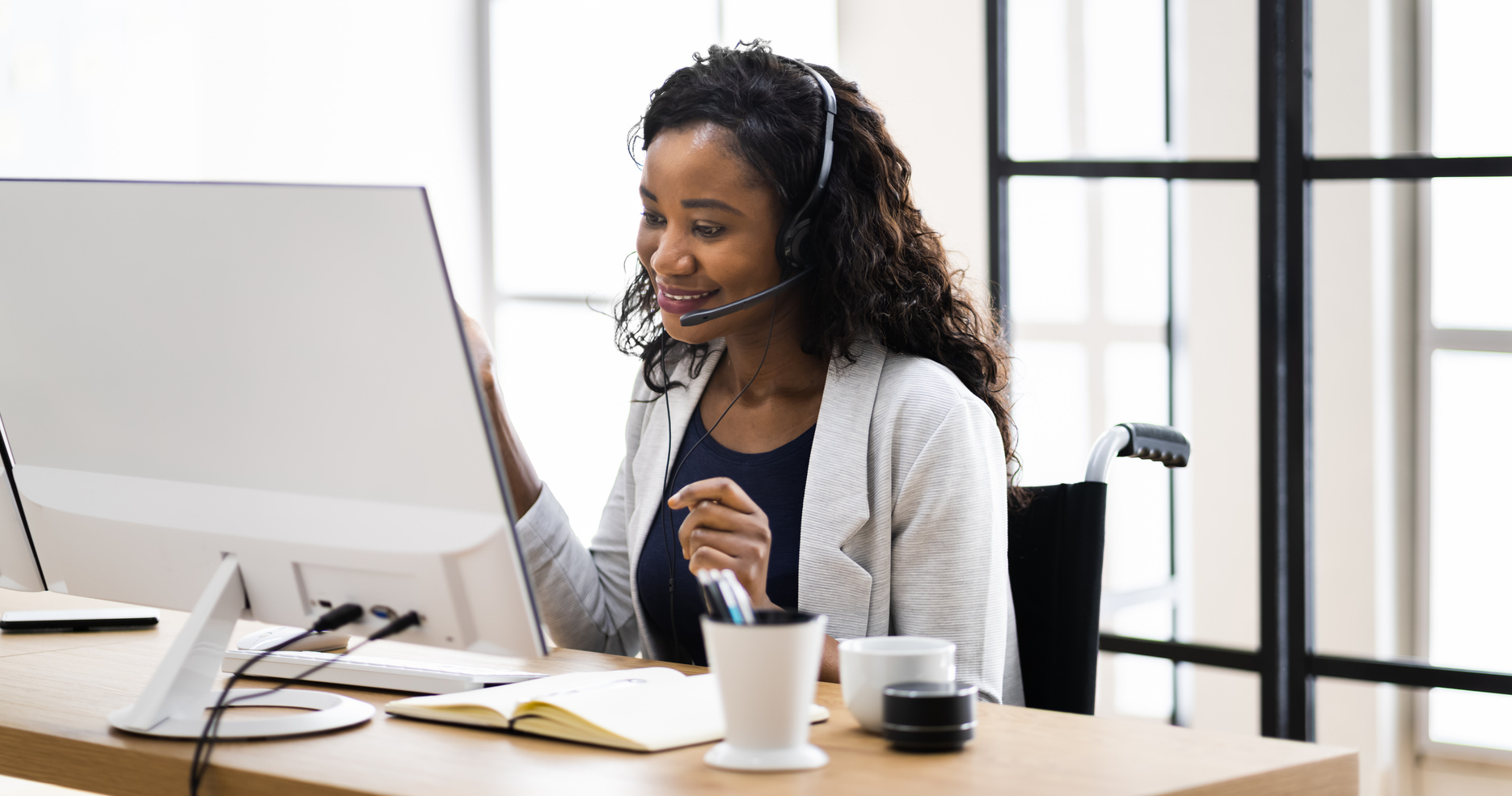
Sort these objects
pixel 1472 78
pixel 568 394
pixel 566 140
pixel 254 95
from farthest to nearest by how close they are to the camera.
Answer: pixel 568 394 < pixel 566 140 < pixel 254 95 < pixel 1472 78

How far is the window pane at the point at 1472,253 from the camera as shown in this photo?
206 centimetres

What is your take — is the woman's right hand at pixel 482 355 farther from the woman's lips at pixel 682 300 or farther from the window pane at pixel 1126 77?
the window pane at pixel 1126 77

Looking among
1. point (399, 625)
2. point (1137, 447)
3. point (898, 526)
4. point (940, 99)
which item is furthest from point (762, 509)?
point (940, 99)

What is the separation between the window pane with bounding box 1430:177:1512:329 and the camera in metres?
2.06

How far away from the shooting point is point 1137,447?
137 centimetres

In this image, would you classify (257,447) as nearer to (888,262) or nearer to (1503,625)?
(888,262)

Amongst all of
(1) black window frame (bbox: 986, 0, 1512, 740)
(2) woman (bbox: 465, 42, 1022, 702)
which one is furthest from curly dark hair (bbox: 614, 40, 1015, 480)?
(1) black window frame (bbox: 986, 0, 1512, 740)

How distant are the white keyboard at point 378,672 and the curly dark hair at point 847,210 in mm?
509

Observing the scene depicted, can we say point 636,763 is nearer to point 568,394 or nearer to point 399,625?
point 399,625

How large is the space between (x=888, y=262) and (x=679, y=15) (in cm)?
232

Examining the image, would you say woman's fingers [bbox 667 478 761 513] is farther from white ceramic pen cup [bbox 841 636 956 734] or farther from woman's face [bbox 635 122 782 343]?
woman's face [bbox 635 122 782 343]

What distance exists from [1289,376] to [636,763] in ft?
5.51

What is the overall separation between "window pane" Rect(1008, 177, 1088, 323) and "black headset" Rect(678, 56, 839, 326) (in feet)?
3.89

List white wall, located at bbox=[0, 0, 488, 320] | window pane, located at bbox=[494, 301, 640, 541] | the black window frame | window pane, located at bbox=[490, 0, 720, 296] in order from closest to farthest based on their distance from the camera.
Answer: the black window frame
white wall, located at bbox=[0, 0, 488, 320]
window pane, located at bbox=[490, 0, 720, 296]
window pane, located at bbox=[494, 301, 640, 541]
